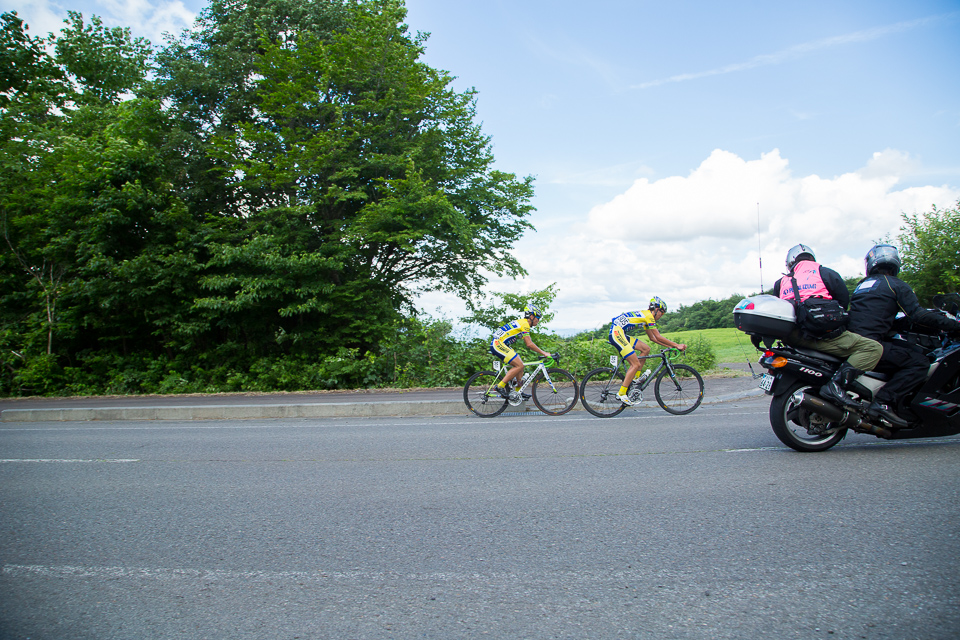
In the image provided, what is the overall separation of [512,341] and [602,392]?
6.17ft

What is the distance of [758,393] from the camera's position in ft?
38.6

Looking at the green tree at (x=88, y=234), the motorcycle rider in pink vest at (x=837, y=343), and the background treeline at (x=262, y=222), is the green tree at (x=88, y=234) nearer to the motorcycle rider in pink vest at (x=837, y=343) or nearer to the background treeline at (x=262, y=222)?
the background treeline at (x=262, y=222)

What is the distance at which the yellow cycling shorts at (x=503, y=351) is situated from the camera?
9.91 meters

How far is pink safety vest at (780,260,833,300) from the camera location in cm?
548

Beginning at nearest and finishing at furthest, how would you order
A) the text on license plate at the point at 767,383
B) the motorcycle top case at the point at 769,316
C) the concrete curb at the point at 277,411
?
the motorcycle top case at the point at 769,316, the text on license plate at the point at 767,383, the concrete curb at the point at 277,411

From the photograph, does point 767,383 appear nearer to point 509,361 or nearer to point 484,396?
point 509,361

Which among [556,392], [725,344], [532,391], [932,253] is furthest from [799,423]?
[932,253]

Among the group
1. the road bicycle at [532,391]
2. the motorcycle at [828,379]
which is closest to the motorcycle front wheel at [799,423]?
the motorcycle at [828,379]

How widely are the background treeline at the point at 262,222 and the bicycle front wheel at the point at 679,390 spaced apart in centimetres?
672

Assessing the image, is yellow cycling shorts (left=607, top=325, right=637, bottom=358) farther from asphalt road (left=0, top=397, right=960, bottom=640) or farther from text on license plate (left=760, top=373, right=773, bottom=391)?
text on license plate (left=760, top=373, right=773, bottom=391)

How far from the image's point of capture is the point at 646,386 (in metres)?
9.46

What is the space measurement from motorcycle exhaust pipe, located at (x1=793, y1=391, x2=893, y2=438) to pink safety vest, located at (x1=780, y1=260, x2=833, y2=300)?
1.00m

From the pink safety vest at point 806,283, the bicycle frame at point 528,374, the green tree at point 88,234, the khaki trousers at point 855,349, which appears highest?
the green tree at point 88,234

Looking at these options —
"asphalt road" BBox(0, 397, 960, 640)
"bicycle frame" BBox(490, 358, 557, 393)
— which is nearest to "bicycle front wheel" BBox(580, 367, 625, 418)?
"bicycle frame" BBox(490, 358, 557, 393)
